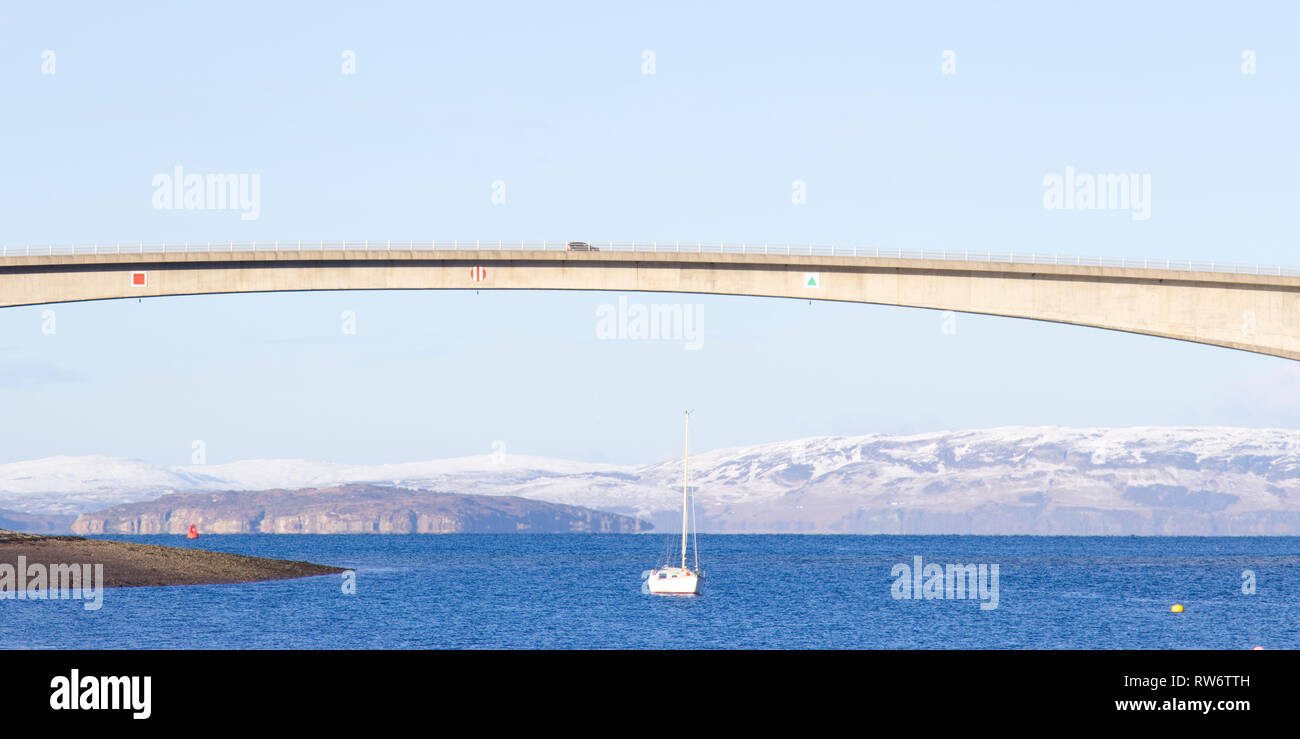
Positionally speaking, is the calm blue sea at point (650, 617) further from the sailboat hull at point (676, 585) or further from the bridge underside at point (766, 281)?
the bridge underside at point (766, 281)

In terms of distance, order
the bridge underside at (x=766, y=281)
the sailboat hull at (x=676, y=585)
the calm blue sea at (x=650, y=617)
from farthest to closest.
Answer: the sailboat hull at (x=676, y=585), the bridge underside at (x=766, y=281), the calm blue sea at (x=650, y=617)

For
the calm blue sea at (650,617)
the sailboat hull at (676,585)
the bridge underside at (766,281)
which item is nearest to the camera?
the calm blue sea at (650,617)

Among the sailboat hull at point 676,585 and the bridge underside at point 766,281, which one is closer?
the bridge underside at point 766,281

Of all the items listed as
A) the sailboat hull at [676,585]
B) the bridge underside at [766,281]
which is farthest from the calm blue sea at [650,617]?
the bridge underside at [766,281]

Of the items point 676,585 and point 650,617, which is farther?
point 676,585

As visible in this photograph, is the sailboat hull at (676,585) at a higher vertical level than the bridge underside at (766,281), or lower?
lower

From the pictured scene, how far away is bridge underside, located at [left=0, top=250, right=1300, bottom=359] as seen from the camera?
6181cm

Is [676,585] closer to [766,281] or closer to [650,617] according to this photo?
[650,617]

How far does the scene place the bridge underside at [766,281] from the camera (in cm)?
6181

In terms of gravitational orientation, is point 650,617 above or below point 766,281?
below

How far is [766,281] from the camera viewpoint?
6381 cm

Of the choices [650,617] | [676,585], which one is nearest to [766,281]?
→ [650,617]

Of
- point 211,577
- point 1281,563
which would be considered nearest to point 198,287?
point 211,577
